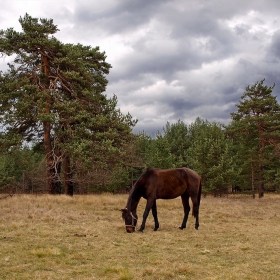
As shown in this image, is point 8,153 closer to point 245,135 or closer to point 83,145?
point 83,145

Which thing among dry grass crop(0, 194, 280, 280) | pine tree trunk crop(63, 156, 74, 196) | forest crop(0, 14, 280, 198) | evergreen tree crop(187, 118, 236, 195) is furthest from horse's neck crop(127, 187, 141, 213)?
evergreen tree crop(187, 118, 236, 195)

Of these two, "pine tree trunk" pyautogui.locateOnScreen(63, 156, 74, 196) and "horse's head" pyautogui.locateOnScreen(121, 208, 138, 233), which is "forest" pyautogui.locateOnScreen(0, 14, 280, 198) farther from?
"horse's head" pyautogui.locateOnScreen(121, 208, 138, 233)

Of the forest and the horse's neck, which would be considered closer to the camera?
the horse's neck

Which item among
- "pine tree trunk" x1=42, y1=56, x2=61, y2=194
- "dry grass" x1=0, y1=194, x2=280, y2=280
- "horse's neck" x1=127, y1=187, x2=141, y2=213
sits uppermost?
"pine tree trunk" x1=42, y1=56, x2=61, y2=194

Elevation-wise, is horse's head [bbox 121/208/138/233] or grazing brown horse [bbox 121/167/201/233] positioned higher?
grazing brown horse [bbox 121/167/201/233]

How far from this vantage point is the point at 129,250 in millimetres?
7434

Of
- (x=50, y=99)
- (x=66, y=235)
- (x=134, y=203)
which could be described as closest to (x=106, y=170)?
(x=50, y=99)

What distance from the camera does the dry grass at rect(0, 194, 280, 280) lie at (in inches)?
220

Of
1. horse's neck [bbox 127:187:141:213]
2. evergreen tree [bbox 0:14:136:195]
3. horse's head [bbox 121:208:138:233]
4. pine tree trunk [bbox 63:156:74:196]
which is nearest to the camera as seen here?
→ horse's head [bbox 121:208:138:233]

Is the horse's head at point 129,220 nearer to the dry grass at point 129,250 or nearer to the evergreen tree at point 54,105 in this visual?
the dry grass at point 129,250

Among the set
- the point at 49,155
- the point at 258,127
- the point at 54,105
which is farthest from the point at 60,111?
the point at 258,127

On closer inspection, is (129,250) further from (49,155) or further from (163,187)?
(49,155)

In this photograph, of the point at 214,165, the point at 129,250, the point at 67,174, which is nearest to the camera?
the point at 129,250

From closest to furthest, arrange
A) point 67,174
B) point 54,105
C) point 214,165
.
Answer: point 54,105 < point 67,174 < point 214,165
